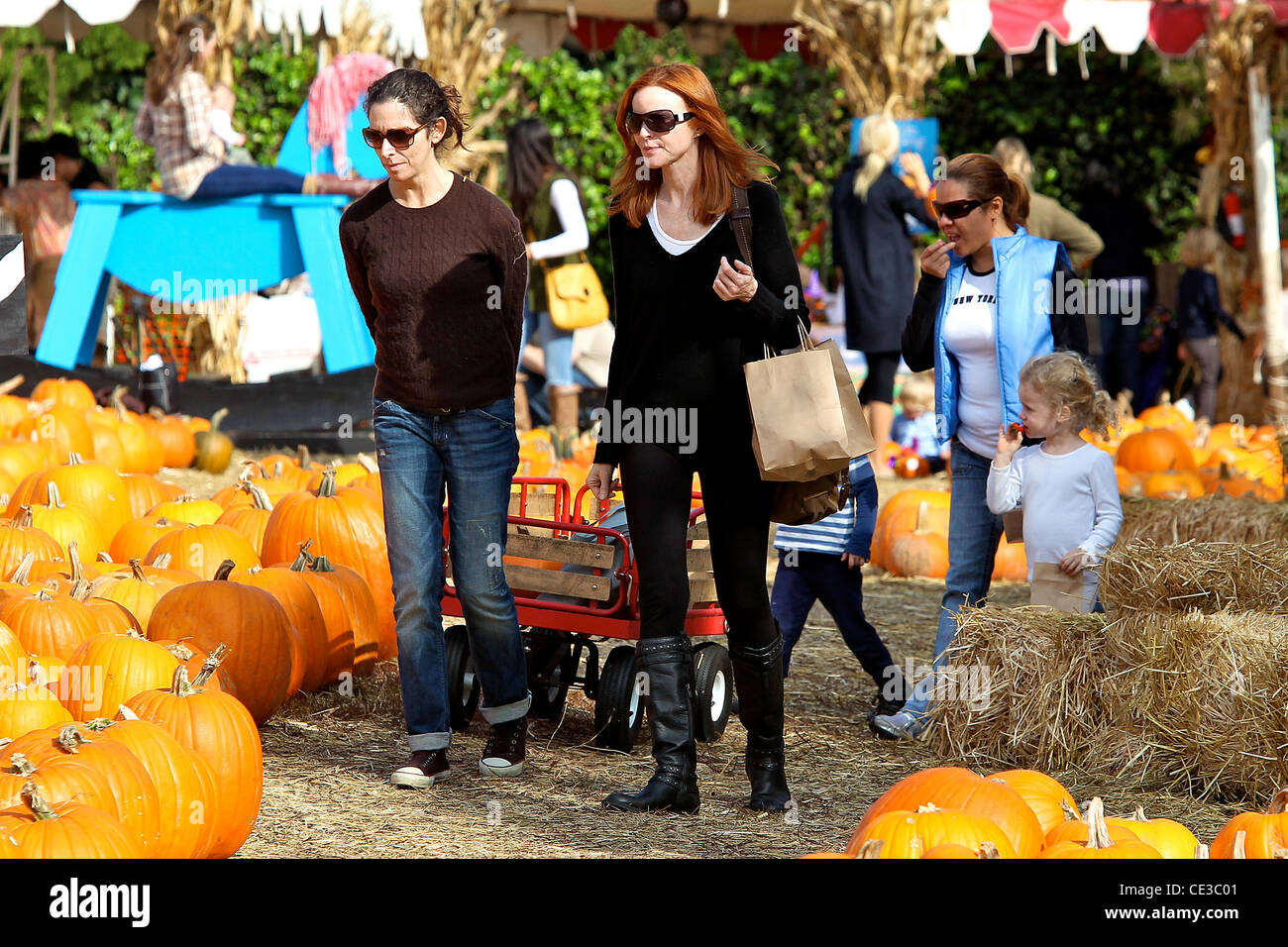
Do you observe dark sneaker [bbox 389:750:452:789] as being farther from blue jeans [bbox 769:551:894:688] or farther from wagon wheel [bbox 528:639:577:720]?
blue jeans [bbox 769:551:894:688]

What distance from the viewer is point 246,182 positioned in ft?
29.9

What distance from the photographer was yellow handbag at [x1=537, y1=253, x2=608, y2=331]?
8.98 m

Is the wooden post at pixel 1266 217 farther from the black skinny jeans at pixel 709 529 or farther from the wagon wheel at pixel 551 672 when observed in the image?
the black skinny jeans at pixel 709 529

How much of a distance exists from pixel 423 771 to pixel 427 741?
0.27 feet

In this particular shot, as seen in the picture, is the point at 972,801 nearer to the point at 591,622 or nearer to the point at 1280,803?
the point at 1280,803

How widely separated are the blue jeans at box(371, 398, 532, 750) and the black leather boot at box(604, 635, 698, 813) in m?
0.54

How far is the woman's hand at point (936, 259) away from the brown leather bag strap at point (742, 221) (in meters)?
1.07

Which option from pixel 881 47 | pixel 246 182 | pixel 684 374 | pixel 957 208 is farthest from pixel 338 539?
pixel 881 47

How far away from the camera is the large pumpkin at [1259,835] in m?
2.83

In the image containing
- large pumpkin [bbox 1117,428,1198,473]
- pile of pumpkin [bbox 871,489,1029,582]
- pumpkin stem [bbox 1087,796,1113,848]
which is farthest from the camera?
large pumpkin [bbox 1117,428,1198,473]

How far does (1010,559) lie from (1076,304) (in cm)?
295

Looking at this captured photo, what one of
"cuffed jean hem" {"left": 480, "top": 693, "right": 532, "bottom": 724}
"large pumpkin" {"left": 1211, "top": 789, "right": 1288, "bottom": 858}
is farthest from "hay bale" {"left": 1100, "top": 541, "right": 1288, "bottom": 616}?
"cuffed jean hem" {"left": 480, "top": 693, "right": 532, "bottom": 724}
